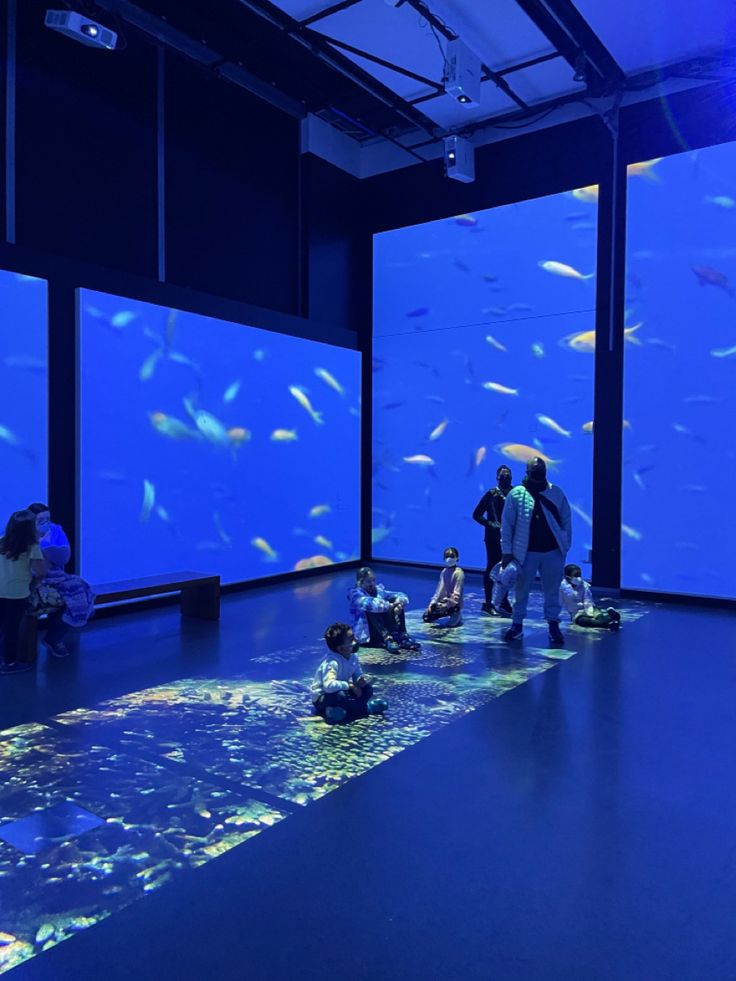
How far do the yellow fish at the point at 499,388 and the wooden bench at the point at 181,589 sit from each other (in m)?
4.26

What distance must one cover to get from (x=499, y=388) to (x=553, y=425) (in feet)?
2.82

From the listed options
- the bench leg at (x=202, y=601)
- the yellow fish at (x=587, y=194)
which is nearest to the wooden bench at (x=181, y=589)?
the bench leg at (x=202, y=601)

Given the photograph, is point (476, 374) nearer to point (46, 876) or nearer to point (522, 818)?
point (522, 818)

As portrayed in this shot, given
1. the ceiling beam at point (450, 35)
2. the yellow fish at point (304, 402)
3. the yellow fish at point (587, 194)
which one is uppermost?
the ceiling beam at point (450, 35)

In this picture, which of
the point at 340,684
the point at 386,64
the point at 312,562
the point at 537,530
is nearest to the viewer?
the point at 340,684

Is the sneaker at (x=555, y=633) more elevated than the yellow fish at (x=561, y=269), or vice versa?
the yellow fish at (x=561, y=269)

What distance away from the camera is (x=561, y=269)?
8.79 metres

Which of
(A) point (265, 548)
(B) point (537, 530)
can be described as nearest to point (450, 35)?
(B) point (537, 530)

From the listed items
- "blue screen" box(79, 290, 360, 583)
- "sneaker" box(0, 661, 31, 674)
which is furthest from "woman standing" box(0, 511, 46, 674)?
"blue screen" box(79, 290, 360, 583)

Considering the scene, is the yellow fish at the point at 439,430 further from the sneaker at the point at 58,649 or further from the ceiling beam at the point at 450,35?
the sneaker at the point at 58,649

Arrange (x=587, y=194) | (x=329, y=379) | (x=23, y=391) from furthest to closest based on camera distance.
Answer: (x=329, y=379), (x=587, y=194), (x=23, y=391)

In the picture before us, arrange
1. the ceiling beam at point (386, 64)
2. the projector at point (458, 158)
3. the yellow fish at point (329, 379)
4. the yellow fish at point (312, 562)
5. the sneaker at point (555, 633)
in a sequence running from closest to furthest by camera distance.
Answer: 1. the sneaker at point (555, 633)
2. the ceiling beam at point (386, 64)
3. the projector at point (458, 158)
4. the yellow fish at point (312, 562)
5. the yellow fish at point (329, 379)

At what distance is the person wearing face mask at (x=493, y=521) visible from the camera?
7027 mm

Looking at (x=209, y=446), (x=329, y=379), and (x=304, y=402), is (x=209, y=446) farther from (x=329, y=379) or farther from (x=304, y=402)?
(x=329, y=379)
